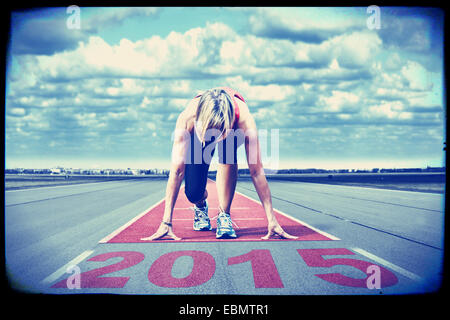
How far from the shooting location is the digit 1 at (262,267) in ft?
16.0

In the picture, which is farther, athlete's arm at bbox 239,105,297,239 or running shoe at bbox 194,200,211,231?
running shoe at bbox 194,200,211,231

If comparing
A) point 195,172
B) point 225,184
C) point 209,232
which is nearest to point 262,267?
point 225,184

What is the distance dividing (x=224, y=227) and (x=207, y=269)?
1.68 meters

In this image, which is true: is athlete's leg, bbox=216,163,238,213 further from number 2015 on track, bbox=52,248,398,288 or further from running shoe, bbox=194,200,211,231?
running shoe, bbox=194,200,211,231

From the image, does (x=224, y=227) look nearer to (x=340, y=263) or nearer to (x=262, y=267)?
(x=262, y=267)

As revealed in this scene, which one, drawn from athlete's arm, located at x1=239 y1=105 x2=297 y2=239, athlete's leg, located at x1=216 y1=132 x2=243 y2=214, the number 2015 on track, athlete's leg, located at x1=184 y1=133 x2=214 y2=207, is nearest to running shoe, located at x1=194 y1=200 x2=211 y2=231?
athlete's leg, located at x1=184 y1=133 x2=214 y2=207

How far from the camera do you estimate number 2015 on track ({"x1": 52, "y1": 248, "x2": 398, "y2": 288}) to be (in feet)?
15.7

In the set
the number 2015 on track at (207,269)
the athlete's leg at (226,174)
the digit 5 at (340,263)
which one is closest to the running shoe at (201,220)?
the athlete's leg at (226,174)

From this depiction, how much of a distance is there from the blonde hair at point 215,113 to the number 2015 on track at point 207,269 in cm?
197

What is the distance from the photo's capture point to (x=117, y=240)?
24.8 feet

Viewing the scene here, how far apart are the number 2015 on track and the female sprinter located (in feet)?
2.69

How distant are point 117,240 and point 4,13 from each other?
4709 millimetres

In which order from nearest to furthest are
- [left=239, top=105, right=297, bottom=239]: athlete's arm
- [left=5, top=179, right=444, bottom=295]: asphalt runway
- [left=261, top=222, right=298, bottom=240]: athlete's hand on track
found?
[left=5, top=179, right=444, bottom=295]: asphalt runway, [left=239, top=105, right=297, bottom=239]: athlete's arm, [left=261, top=222, right=298, bottom=240]: athlete's hand on track

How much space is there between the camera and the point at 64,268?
5.53m
